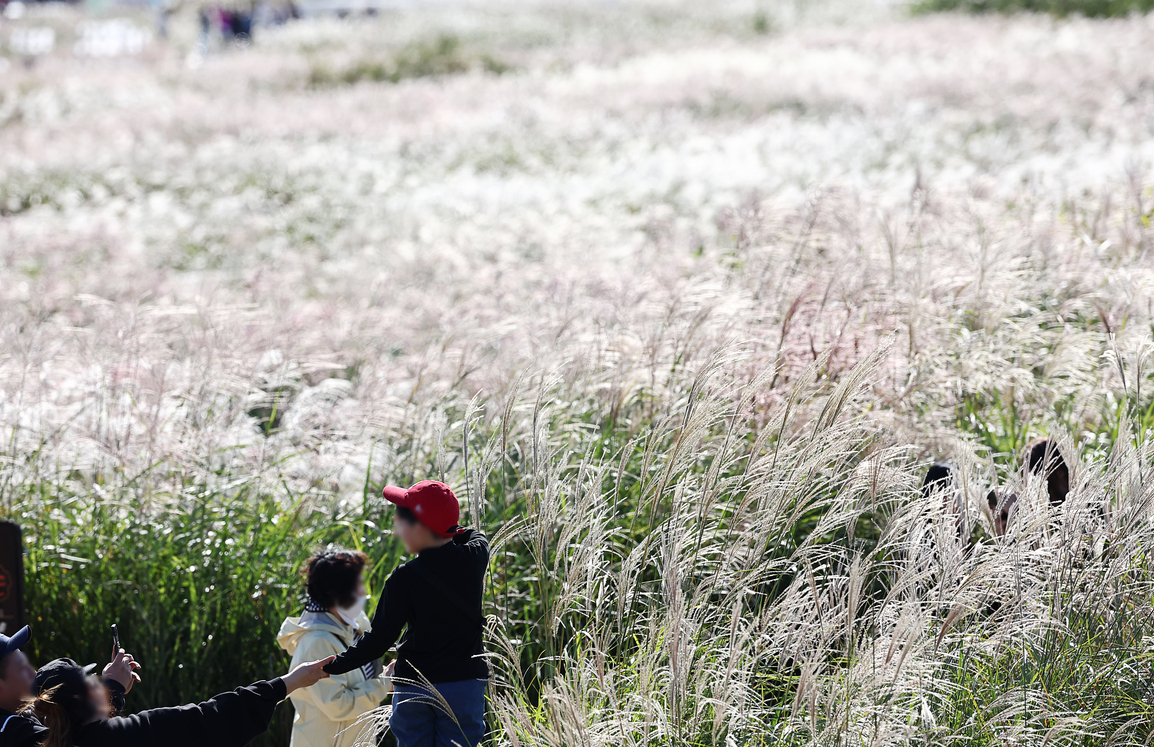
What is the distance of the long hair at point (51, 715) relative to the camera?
3.00 metres

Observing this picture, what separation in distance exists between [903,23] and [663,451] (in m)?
24.4

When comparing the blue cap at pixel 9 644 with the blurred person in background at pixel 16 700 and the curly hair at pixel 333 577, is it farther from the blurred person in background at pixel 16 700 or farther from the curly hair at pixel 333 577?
the curly hair at pixel 333 577

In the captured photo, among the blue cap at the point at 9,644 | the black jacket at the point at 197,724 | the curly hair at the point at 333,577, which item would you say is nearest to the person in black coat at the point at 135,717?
the black jacket at the point at 197,724

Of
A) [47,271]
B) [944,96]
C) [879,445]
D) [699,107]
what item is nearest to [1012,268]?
[879,445]

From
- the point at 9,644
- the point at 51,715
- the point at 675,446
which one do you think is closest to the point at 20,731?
the point at 51,715

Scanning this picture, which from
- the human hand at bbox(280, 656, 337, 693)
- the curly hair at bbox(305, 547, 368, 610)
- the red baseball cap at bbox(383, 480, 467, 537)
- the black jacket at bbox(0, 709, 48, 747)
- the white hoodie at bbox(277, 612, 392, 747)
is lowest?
the white hoodie at bbox(277, 612, 392, 747)

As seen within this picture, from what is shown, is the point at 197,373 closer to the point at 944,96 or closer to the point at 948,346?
the point at 948,346

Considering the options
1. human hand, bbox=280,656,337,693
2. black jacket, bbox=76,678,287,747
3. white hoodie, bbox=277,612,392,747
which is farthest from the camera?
white hoodie, bbox=277,612,392,747

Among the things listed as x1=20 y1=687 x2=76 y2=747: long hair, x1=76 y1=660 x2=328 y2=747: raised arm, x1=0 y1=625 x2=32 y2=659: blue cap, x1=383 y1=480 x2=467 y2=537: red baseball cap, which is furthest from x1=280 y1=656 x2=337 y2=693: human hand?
x1=0 y1=625 x2=32 y2=659: blue cap

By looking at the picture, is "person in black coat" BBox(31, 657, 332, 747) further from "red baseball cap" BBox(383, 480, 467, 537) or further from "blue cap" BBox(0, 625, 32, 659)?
"red baseball cap" BBox(383, 480, 467, 537)

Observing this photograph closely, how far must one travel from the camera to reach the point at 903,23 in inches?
1031

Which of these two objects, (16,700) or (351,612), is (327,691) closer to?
(351,612)

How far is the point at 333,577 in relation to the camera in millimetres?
3980

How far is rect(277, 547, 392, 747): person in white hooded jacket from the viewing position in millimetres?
3967
